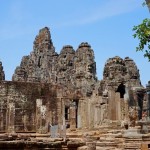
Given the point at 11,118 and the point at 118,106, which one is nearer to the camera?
the point at 118,106

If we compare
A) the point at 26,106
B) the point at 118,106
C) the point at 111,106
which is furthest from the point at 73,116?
the point at 118,106

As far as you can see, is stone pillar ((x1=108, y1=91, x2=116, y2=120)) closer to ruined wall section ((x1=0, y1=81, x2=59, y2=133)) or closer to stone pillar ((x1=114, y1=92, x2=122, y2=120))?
stone pillar ((x1=114, y1=92, x2=122, y2=120))

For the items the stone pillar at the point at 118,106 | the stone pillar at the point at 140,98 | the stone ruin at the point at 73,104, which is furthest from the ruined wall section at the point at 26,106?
the stone pillar at the point at 140,98

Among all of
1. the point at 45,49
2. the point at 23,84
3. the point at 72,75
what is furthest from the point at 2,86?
the point at 45,49

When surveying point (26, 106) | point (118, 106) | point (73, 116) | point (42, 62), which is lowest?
point (73, 116)

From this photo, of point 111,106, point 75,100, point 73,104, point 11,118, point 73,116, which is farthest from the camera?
point 73,104

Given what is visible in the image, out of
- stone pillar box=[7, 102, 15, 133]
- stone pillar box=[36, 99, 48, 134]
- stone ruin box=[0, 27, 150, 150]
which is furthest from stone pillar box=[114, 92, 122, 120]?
stone pillar box=[7, 102, 15, 133]

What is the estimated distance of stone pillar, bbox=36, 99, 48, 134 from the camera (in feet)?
73.6

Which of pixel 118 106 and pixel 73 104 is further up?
pixel 73 104

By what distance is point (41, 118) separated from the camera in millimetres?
22625

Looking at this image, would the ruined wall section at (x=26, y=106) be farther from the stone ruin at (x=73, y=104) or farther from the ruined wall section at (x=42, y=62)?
the ruined wall section at (x=42, y=62)

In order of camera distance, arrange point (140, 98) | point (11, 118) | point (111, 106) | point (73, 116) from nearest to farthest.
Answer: point (111, 106) → point (11, 118) → point (140, 98) → point (73, 116)

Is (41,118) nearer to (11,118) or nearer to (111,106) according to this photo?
(11,118)

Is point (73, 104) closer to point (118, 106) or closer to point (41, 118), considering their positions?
point (41, 118)
